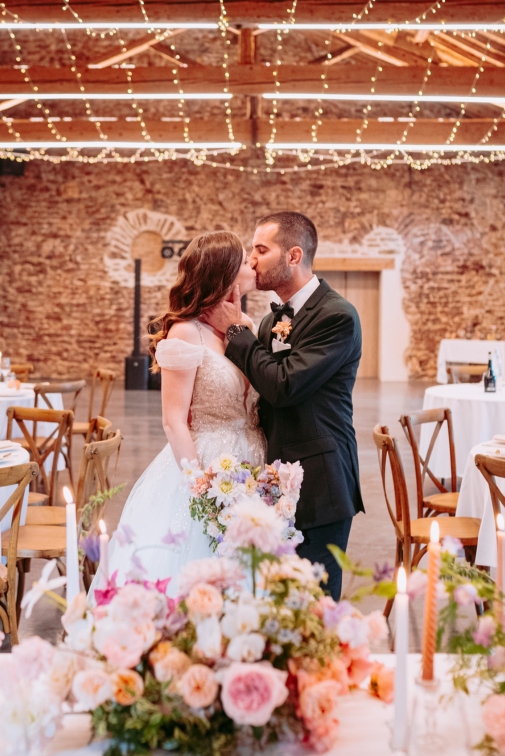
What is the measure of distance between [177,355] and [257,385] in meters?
0.26

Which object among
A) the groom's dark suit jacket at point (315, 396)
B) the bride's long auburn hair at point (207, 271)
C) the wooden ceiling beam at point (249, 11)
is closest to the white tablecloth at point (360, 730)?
the groom's dark suit jacket at point (315, 396)

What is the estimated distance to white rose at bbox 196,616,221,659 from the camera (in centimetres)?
99

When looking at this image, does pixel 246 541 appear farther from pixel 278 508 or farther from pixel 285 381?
pixel 285 381

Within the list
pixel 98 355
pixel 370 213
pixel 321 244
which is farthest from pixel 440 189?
pixel 98 355

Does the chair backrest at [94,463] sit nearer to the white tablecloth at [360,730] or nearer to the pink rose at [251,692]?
the white tablecloth at [360,730]

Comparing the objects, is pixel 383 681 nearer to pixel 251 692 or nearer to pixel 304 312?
pixel 251 692

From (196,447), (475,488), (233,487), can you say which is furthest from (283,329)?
(475,488)

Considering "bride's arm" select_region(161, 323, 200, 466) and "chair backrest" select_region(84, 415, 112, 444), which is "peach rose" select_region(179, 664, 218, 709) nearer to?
"bride's arm" select_region(161, 323, 200, 466)

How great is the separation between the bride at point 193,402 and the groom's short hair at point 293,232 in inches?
6.1

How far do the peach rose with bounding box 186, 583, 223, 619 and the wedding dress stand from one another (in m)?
1.36

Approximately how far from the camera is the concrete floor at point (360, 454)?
3777 millimetres

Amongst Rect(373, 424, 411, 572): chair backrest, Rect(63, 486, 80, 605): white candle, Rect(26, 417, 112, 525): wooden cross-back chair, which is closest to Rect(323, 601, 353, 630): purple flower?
Rect(63, 486, 80, 605): white candle

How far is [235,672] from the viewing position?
959 millimetres

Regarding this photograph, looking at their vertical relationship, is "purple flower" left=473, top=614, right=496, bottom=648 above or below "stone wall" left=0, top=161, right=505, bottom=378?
below
